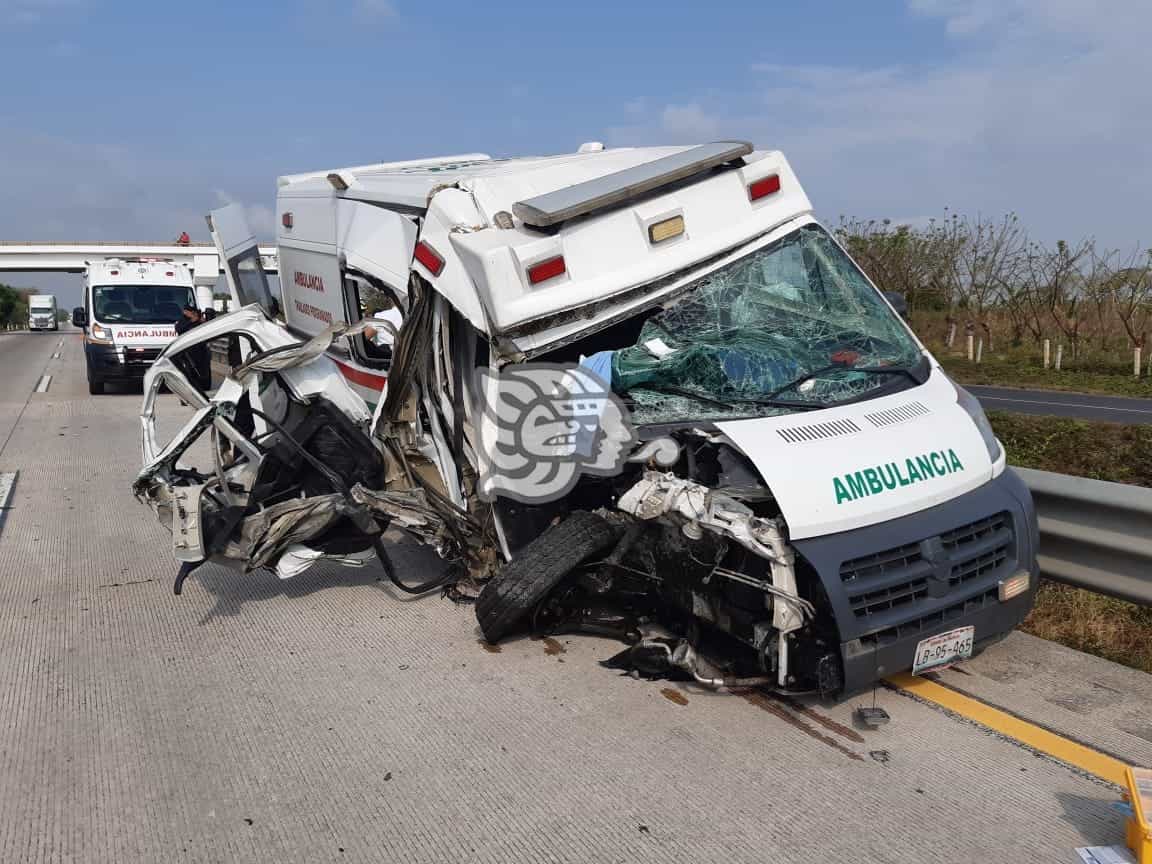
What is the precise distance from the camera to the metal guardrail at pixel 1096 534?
4.39m

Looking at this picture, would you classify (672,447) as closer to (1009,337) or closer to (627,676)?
(627,676)

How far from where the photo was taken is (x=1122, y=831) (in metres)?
3.08

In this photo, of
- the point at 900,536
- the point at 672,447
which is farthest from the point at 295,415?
the point at 900,536

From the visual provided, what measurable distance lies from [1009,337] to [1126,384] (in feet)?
27.9

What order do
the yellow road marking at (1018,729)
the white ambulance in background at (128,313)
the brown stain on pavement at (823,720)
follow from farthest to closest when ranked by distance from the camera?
the white ambulance in background at (128,313), the brown stain on pavement at (823,720), the yellow road marking at (1018,729)

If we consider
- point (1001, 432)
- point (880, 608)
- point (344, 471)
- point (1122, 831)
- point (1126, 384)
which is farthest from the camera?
point (1126, 384)

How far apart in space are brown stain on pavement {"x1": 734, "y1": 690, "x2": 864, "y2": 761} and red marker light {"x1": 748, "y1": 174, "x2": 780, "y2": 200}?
2486 millimetres

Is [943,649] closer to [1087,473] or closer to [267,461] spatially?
[267,461]

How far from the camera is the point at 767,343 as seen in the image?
4594mm

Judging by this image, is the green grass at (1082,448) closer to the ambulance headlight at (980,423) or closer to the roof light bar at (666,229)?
the ambulance headlight at (980,423)

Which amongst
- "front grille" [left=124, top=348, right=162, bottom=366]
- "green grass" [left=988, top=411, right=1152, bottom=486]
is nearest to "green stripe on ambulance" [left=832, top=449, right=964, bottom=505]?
"green grass" [left=988, top=411, right=1152, bottom=486]

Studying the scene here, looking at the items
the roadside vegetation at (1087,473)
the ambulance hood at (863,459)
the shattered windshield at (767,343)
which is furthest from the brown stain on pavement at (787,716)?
the roadside vegetation at (1087,473)

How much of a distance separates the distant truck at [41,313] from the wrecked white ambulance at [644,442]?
79.9m

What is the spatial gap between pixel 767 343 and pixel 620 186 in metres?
1.04
